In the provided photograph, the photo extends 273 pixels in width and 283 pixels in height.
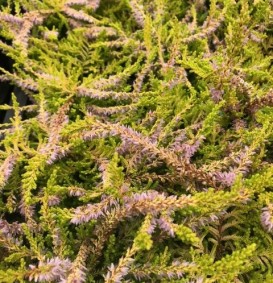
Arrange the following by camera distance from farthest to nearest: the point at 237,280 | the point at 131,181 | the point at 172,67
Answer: the point at 172,67 < the point at 131,181 < the point at 237,280

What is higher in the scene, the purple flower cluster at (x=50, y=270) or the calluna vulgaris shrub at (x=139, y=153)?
the calluna vulgaris shrub at (x=139, y=153)

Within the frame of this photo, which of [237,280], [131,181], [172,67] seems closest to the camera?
[237,280]

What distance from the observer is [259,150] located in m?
1.08

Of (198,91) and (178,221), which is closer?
(178,221)

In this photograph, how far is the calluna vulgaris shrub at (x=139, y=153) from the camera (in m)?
0.90

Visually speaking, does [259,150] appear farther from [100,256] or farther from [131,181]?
[100,256]

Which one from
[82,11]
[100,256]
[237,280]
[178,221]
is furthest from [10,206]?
[82,11]

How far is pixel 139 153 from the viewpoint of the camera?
1045mm

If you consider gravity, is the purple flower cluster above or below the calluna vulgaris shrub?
below

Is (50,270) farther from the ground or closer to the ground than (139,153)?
closer to the ground

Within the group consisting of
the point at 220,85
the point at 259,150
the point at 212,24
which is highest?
the point at 212,24

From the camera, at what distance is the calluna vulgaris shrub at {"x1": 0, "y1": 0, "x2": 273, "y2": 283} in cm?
90

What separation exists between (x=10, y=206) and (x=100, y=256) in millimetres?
252

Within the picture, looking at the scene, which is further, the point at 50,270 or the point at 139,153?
the point at 139,153
